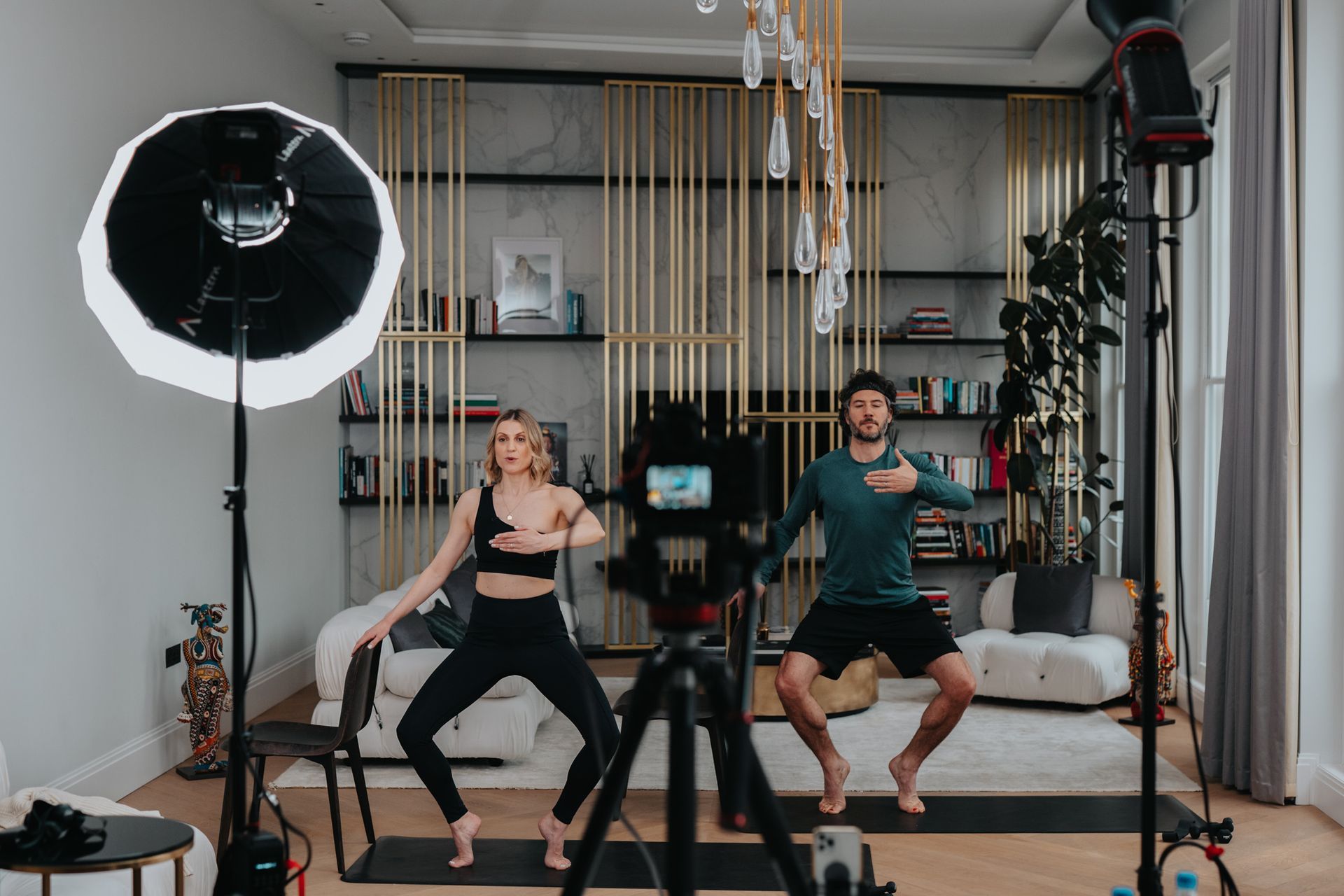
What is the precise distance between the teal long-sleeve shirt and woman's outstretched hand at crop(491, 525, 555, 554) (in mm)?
733

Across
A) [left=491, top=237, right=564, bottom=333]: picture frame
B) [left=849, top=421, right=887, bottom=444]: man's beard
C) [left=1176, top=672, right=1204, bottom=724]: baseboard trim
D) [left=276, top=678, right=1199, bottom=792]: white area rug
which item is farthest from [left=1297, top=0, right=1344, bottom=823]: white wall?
[left=491, top=237, right=564, bottom=333]: picture frame

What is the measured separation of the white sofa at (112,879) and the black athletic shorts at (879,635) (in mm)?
1811

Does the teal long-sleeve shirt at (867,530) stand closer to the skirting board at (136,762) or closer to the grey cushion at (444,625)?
the grey cushion at (444,625)

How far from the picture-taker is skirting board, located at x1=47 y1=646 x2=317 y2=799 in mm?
3686

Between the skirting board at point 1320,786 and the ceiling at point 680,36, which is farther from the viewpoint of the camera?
the ceiling at point 680,36

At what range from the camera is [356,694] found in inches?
127

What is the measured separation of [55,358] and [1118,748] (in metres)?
4.03

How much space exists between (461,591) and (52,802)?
2.55 m

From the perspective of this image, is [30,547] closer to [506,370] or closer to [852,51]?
[506,370]

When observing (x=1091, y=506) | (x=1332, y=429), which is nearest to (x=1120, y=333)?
(x=1091, y=506)

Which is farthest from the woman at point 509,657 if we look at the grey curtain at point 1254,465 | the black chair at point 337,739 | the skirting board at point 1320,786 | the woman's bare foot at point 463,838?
the skirting board at point 1320,786

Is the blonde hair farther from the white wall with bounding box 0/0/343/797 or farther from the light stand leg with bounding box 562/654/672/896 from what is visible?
the light stand leg with bounding box 562/654/672/896

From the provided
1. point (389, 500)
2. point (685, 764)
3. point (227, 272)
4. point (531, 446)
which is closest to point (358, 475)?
point (389, 500)

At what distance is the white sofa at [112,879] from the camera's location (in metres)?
2.30
